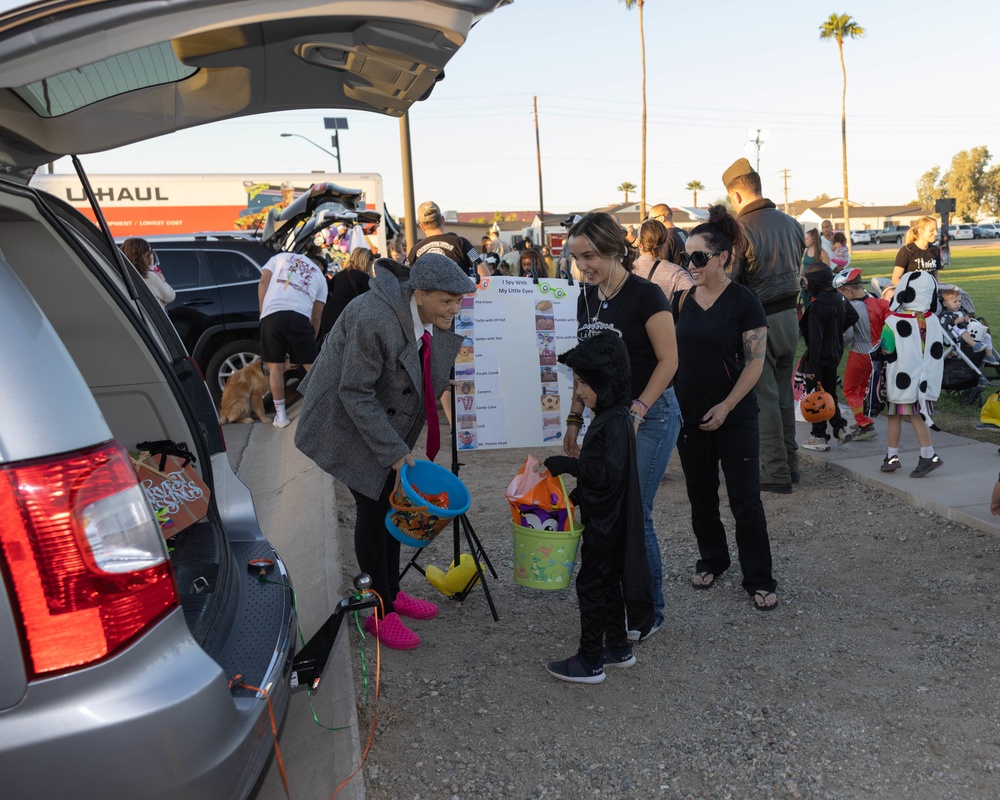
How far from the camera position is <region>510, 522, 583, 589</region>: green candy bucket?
3.73 meters

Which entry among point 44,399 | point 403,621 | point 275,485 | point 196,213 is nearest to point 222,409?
point 275,485

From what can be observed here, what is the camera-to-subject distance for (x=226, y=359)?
993cm

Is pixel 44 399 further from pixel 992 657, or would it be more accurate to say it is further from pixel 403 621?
pixel 992 657

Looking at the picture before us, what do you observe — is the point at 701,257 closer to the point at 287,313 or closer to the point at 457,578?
the point at 457,578

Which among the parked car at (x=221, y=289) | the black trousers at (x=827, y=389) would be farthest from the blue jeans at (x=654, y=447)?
the parked car at (x=221, y=289)

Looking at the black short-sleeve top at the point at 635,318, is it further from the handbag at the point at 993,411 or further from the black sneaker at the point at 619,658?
the handbag at the point at 993,411

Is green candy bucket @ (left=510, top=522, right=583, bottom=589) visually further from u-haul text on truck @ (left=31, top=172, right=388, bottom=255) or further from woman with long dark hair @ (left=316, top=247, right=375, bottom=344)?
u-haul text on truck @ (left=31, top=172, right=388, bottom=255)

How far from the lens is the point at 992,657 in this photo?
12.2ft

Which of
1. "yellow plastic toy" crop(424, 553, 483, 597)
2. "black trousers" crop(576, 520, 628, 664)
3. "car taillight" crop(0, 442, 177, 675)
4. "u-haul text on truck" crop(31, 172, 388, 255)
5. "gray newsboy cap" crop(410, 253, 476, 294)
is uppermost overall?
"u-haul text on truck" crop(31, 172, 388, 255)

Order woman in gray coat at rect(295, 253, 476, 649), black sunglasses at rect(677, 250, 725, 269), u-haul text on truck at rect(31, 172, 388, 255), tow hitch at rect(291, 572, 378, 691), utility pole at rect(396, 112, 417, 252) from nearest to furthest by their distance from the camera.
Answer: tow hitch at rect(291, 572, 378, 691) < woman in gray coat at rect(295, 253, 476, 649) < black sunglasses at rect(677, 250, 725, 269) < utility pole at rect(396, 112, 417, 252) < u-haul text on truck at rect(31, 172, 388, 255)

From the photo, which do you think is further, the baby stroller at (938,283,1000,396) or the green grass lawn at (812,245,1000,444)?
the baby stroller at (938,283,1000,396)

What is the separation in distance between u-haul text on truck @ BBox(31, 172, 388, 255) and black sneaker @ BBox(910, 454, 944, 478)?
41.4 feet

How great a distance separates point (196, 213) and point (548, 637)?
15.3m

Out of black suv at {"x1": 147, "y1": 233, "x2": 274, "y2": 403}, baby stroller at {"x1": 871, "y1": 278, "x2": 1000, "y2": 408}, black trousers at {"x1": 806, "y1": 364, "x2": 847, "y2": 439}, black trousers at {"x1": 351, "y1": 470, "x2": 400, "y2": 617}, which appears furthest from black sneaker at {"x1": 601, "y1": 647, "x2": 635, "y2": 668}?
black suv at {"x1": 147, "y1": 233, "x2": 274, "y2": 403}
